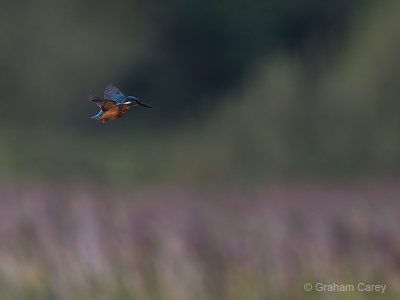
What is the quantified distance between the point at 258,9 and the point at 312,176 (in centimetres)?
1181

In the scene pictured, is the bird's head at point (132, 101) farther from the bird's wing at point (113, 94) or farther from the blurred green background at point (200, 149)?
the blurred green background at point (200, 149)

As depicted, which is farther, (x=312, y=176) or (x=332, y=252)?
(x=312, y=176)

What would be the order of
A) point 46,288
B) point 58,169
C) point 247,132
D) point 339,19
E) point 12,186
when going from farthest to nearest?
1. point 339,19
2. point 247,132
3. point 58,169
4. point 12,186
5. point 46,288

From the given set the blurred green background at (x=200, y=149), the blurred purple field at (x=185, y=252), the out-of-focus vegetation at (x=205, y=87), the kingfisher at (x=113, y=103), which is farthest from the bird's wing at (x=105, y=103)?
the out-of-focus vegetation at (x=205, y=87)

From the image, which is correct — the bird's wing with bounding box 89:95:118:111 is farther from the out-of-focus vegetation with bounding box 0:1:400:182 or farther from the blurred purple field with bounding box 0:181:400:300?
the out-of-focus vegetation with bounding box 0:1:400:182

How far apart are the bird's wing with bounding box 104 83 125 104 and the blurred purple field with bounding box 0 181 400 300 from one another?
3521 mm

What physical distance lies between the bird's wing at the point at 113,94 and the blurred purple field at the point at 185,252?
3.52 m

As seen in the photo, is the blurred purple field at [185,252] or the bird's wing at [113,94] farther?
the blurred purple field at [185,252]

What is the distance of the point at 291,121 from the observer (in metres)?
19.4

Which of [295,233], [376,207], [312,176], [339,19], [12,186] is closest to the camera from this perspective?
[295,233]

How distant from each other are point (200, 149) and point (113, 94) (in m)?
14.4

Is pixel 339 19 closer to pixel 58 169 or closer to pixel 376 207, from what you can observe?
pixel 58 169

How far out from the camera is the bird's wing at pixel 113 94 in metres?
3.07

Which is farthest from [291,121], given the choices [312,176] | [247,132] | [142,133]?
[312,176]
